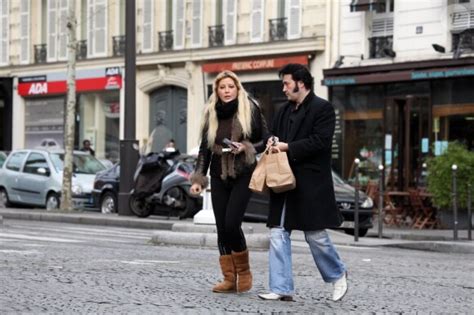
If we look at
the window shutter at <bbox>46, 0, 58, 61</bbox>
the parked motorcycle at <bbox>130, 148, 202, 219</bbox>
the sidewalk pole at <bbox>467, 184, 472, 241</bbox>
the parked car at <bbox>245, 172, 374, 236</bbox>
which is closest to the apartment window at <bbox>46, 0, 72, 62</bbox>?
the window shutter at <bbox>46, 0, 58, 61</bbox>

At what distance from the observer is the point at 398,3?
28500 millimetres

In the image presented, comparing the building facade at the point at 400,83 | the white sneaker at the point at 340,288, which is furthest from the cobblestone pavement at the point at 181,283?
the building facade at the point at 400,83

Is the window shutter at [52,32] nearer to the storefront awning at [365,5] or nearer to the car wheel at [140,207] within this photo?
the storefront awning at [365,5]

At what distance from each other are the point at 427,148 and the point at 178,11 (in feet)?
35.6

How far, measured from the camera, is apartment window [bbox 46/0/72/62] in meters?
39.2

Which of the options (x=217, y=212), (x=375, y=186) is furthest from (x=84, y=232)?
(x=217, y=212)

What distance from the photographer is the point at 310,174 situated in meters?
8.38

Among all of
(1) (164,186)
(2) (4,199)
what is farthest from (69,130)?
(1) (164,186)

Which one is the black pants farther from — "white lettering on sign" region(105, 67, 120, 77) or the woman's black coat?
"white lettering on sign" region(105, 67, 120, 77)

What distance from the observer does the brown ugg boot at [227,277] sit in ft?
29.4

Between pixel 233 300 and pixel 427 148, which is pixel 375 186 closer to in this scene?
pixel 427 148

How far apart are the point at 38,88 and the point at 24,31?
7.51 feet

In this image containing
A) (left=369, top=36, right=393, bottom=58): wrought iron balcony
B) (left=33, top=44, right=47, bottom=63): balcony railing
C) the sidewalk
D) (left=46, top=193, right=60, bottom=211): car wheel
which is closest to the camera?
the sidewalk

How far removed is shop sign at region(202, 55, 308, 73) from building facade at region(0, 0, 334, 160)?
28 millimetres
